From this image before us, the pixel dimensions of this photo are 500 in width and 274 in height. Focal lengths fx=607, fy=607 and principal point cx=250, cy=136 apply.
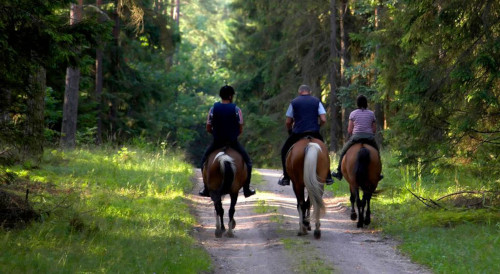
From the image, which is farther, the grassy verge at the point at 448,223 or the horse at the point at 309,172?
the horse at the point at 309,172

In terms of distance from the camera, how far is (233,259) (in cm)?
916

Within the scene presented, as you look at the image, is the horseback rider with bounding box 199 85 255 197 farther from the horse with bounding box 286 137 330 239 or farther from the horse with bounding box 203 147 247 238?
the horse with bounding box 286 137 330 239

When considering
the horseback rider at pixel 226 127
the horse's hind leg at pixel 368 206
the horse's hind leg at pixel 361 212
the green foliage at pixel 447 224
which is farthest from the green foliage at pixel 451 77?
the horseback rider at pixel 226 127

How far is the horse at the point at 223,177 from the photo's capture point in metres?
10.9

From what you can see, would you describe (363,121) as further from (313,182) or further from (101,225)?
(101,225)

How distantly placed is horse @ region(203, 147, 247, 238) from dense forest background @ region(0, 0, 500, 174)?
2.82 meters

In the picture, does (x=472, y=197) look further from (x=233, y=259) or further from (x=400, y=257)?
(x=233, y=259)

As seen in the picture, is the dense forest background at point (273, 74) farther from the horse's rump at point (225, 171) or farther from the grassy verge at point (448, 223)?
the horse's rump at point (225, 171)

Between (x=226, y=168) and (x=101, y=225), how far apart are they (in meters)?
2.43

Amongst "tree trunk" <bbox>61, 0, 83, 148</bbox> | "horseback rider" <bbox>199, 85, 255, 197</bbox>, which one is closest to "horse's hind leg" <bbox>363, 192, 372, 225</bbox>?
"horseback rider" <bbox>199, 85, 255, 197</bbox>

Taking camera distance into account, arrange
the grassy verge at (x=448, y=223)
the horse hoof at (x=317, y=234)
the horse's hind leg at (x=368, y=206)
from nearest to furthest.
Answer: the grassy verge at (x=448, y=223)
the horse hoof at (x=317, y=234)
the horse's hind leg at (x=368, y=206)

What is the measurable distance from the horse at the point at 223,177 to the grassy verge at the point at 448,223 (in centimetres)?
291

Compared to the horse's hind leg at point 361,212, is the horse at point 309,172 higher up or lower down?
higher up

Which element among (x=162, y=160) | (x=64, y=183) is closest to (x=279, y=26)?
(x=162, y=160)
